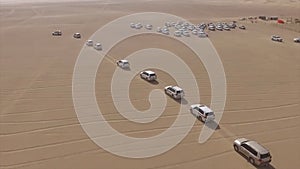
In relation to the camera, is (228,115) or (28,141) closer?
(28,141)

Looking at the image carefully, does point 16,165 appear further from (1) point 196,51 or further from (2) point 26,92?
(1) point 196,51

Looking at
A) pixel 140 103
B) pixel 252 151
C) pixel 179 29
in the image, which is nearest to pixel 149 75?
pixel 140 103

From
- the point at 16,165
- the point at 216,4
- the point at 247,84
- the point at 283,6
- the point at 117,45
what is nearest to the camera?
the point at 16,165

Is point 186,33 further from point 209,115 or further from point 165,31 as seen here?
point 209,115

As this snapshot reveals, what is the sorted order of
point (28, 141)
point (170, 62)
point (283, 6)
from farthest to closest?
point (283, 6), point (170, 62), point (28, 141)

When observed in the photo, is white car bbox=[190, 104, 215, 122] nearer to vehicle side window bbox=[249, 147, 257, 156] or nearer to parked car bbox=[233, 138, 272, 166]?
parked car bbox=[233, 138, 272, 166]

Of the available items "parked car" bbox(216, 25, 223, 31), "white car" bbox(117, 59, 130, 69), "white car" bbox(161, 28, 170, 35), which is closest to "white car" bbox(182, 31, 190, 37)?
"white car" bbox(161, 28, 170, 35)

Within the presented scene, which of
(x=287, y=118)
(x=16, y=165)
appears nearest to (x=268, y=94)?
(x=287, y=118)
